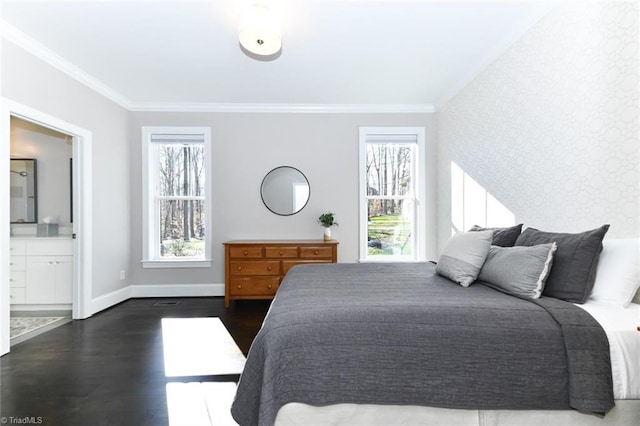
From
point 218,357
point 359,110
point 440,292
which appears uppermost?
point 359,110

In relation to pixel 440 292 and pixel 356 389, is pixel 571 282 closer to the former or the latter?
pixel 440 292

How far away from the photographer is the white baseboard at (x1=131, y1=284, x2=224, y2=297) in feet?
13.9

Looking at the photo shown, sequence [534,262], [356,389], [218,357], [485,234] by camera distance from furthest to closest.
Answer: [218,357]
[485,234]
[534,262]
[356,389]

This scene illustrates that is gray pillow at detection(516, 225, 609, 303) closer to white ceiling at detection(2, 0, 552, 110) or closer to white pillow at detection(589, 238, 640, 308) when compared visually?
white pillow at detection(589, 238, 640, 308)

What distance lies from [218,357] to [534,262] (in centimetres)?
229

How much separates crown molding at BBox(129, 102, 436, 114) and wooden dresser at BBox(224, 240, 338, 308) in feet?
6.20

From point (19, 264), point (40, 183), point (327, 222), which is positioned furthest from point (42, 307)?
point (327, 222)

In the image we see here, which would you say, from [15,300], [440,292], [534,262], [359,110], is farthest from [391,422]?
[15,300]

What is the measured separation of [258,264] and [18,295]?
9.05 ft

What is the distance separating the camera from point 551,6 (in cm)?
220

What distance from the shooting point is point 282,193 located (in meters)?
4.34

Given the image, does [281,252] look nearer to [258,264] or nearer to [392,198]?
[258,264]

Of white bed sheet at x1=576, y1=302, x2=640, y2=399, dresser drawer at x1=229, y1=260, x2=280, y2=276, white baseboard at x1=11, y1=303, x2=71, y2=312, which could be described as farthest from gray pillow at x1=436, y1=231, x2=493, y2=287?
white baseboard at x1=11, y1=303, x2=71, y2=312

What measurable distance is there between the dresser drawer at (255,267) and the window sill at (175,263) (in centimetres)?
68
